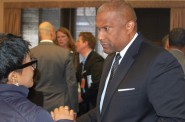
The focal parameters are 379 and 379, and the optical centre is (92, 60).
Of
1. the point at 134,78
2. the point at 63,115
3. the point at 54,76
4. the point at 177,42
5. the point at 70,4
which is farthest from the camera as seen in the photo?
the point at 70,4

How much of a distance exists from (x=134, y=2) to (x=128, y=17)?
4517 mm

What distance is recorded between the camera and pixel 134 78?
1.88m

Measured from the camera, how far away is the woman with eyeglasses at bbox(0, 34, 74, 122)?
1441mm

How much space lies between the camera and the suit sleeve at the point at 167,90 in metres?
1.74

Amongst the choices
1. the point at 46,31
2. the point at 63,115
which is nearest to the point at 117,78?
the point at 63,115

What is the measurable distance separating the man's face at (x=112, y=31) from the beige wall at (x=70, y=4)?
14.6 ft

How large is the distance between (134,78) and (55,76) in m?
2.53

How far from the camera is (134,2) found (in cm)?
642

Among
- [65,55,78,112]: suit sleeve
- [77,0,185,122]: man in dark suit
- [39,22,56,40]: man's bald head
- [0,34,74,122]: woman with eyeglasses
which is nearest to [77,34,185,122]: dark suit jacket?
[77,0,185,122]: man in dark suit

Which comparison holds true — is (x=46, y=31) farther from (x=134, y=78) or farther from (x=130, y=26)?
(x=134, y=78)

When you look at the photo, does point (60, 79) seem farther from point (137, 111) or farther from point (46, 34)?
point (137, 111)

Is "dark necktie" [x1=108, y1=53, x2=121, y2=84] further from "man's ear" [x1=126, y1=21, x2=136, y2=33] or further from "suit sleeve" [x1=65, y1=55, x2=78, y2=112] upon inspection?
"suit sleeve" [x1=65, y1=55, x2=78, y2=112]

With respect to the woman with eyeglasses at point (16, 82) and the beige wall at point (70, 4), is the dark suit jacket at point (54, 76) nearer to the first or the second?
the beige wall at point (70, 4)

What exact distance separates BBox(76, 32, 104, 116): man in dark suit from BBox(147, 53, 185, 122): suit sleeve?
8.48 feet
